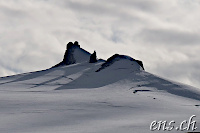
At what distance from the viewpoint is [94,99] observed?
38.2ft

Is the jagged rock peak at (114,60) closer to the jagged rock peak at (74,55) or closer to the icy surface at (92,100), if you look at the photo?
the icy surface at (92,100)

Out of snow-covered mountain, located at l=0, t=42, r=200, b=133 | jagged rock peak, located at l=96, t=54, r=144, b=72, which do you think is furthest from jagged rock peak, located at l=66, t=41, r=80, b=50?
jagged rock peak, located at l=96, t=54, r=144, b=72

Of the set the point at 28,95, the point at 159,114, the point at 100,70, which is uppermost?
the point at 100,70

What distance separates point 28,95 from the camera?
1245cm

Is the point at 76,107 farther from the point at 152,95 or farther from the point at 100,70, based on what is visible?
the point at 100,70

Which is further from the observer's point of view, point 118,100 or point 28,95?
point 28,95

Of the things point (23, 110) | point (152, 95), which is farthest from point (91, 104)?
point (152, 95)

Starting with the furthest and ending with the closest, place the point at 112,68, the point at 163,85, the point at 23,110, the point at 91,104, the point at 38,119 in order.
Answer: the point at 112,68, the point at 163,85, the point at 91,104, the point at 23,110, the point at 38,119

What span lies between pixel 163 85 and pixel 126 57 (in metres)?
4.30

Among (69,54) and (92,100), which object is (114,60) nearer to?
(69,54)

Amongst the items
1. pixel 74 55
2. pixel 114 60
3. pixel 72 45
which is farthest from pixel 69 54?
pixel 114 60

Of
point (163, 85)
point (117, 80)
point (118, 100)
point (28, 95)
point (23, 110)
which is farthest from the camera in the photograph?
point (117, 80)

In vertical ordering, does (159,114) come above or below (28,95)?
below

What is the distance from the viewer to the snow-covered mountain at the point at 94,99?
27.1ft
